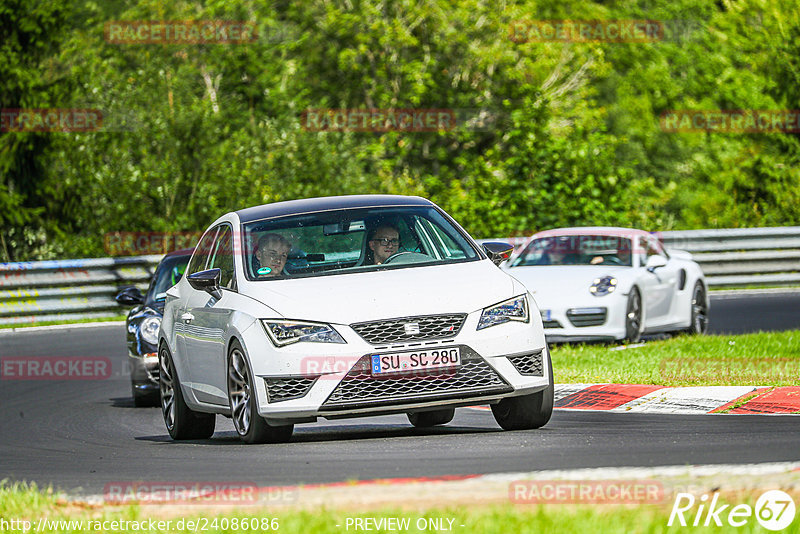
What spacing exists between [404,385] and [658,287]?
9.32 meters

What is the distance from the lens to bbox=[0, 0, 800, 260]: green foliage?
27656mm

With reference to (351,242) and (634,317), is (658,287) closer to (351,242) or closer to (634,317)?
(634,317)

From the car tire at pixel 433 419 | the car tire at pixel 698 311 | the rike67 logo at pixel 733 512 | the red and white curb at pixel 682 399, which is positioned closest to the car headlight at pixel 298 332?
the car tire at pixel 433 419

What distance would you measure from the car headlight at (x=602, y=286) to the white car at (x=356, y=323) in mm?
6565

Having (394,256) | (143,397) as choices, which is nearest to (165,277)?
(143,397)

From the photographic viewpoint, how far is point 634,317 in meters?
16.8

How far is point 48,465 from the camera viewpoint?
9164 mm

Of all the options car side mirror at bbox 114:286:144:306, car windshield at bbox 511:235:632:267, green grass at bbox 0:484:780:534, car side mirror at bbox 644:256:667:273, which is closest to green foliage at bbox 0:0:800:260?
car windshield at bbox 511:235:632:267

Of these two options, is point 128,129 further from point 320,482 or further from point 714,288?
point 320,482

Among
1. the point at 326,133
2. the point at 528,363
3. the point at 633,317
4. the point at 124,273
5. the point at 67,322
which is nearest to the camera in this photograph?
the point at 528,363

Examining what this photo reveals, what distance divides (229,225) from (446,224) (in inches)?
61.4

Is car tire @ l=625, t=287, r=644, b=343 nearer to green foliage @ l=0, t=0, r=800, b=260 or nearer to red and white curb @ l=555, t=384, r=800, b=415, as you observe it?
red and white curb @ l=555, t=384, r=800, b=415

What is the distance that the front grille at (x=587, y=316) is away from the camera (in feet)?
54.1

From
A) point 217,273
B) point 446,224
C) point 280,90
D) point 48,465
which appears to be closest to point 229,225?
point 217,273
